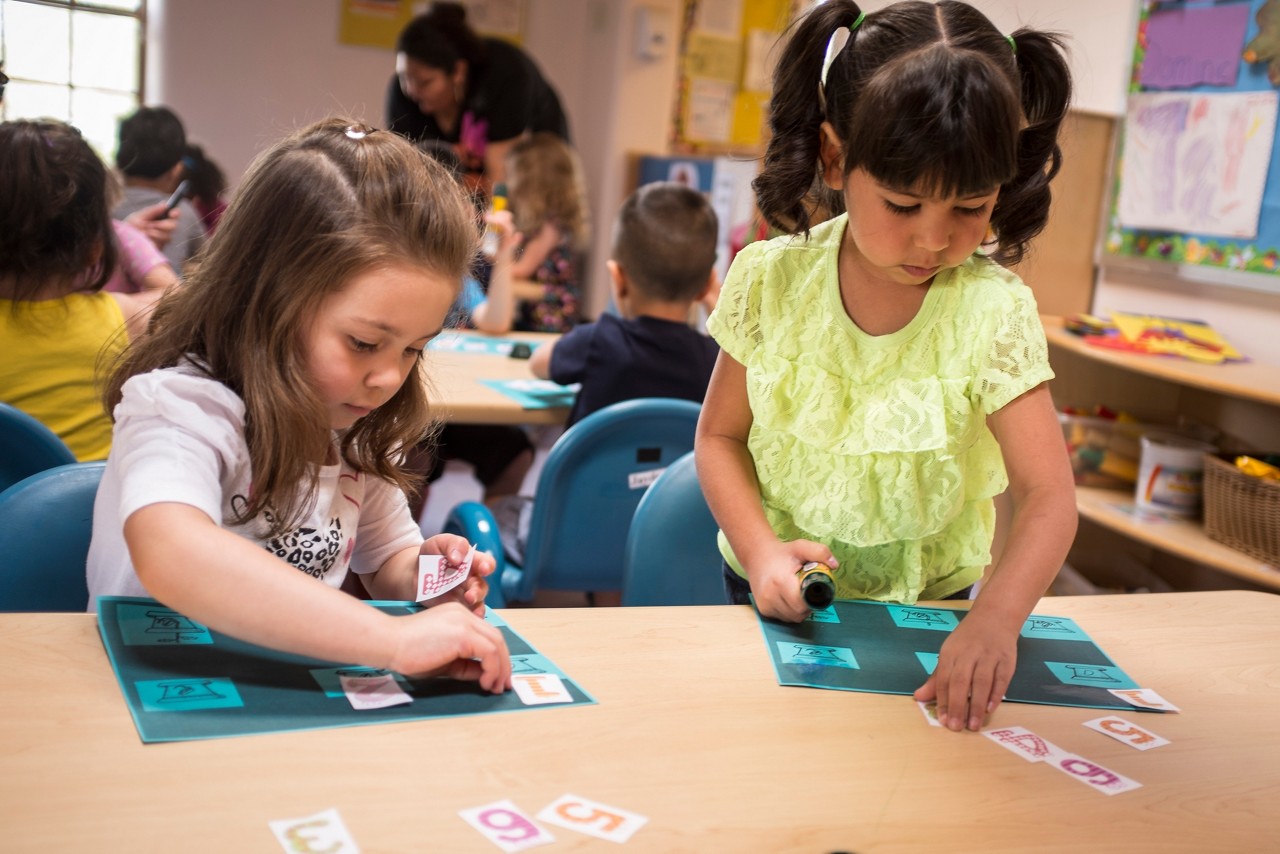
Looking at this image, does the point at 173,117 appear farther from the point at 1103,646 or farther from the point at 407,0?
the point at 1103,646

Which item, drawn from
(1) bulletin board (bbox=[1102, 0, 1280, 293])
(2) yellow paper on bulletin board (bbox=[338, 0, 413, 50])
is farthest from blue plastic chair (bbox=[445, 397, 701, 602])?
(2) yellow paper on bulletin board (bbox=[338, 0, 413, 50])

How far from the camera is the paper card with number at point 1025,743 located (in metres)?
0.99

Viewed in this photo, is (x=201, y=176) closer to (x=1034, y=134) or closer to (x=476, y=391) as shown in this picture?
(x=476, y=391)

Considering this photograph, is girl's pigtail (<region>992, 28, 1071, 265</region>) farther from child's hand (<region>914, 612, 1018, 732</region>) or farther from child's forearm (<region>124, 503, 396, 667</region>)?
child's forearm (<region>124, 503, 396, 667</region>)

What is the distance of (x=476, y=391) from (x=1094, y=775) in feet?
5.77

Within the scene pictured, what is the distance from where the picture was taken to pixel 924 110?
1.12 meters

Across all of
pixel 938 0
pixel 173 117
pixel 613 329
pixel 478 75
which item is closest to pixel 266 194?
pixel 938 0

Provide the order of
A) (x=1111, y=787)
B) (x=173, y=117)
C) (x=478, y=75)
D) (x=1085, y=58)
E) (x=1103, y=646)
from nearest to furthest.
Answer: (x=1111, y=787)
(x=1103, y=646)
(x=1085, y=58)
(x=173, y=117)
(x=478, y=75)

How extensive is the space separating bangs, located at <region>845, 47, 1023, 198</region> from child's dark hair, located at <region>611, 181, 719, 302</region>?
130 cm

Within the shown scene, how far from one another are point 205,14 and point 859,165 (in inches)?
210

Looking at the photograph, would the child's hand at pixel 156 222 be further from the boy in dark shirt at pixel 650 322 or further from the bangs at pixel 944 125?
the bangs at pixel 944 125

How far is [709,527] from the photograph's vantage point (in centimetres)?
160

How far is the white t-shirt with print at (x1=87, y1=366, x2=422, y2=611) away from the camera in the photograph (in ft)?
3.15

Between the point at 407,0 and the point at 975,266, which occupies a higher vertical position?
the point at 407,0
